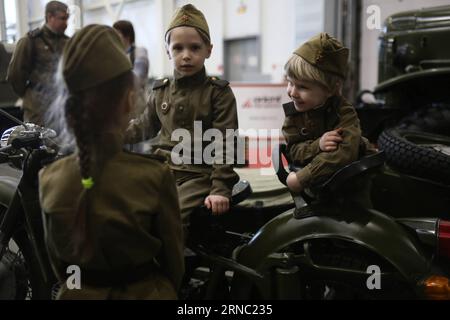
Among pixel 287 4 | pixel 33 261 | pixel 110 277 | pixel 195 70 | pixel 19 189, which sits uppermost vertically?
pixel 287 4

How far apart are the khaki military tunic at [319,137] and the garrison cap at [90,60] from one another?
0.69 meters

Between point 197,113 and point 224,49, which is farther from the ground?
point 224,49

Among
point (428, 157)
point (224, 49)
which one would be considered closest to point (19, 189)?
point (428, 157)

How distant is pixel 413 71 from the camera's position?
2965 millimetres

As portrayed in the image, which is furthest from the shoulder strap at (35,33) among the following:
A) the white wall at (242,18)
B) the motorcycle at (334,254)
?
the white wall at (242,18)

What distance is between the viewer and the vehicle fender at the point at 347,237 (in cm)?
133

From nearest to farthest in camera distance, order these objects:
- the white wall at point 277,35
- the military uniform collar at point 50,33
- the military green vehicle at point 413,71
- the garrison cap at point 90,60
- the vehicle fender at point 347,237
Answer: the garrison cap at point 90,60
the vehicle fender at point 347,237
the military uniform collar at point 50,33
the military green vehicle at point 413,71
the white wall at point 277,35

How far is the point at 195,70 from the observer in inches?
63.4

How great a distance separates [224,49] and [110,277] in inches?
287

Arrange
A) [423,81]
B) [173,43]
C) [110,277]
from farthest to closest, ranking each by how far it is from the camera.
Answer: [423,81] < [173,43] < [110,277]

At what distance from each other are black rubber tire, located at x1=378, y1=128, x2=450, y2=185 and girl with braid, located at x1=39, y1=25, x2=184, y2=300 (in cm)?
124

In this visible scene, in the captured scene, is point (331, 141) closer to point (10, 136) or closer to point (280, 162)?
point (280, 162)

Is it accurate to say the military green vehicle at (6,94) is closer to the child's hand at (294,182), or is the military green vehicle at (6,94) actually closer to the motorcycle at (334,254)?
the motorcycle at (334,254)
